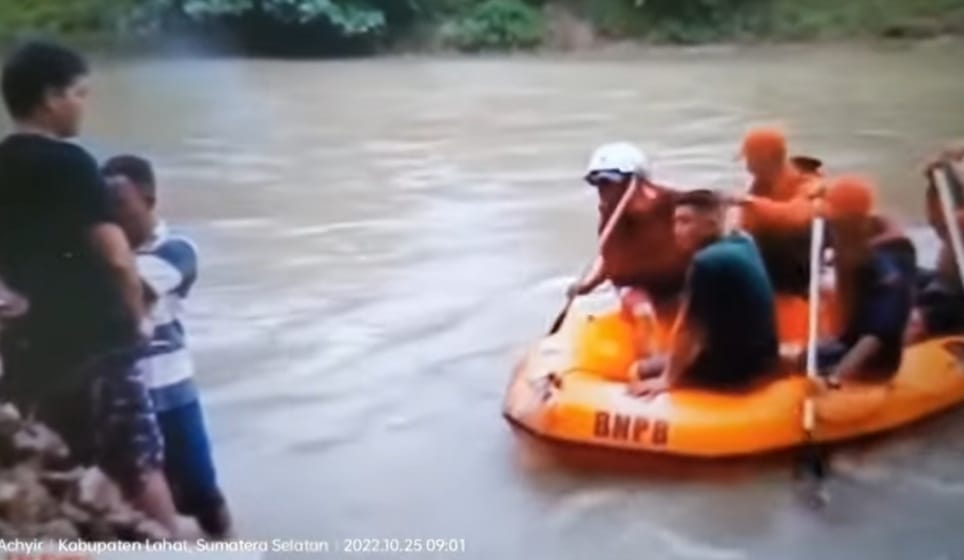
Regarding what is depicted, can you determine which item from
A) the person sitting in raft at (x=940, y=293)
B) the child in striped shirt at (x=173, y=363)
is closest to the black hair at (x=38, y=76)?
the child in striped shirt at (x=173, y=363)

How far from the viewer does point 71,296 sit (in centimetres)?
189

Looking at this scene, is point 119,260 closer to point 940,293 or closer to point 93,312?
point 93,312

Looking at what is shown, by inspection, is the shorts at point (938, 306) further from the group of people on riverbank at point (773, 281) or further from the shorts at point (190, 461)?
the shorts at point (190, 461)

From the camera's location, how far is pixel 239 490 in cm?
188

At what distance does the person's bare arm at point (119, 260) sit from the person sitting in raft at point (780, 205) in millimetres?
630

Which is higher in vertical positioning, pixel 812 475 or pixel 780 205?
pixel 780 205

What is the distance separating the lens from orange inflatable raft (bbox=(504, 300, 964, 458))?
181cm

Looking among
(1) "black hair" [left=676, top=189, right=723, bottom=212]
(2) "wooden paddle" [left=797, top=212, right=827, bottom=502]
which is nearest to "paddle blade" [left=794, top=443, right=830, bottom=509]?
(2) "wooden paddle" [left=797, top=212, right=827, bottom=502]

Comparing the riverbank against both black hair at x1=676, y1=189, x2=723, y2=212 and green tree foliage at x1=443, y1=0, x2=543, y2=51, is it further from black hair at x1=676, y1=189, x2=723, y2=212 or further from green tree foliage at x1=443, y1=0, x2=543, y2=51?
black hair at x1=676, y1=189, x2=723, y2=212

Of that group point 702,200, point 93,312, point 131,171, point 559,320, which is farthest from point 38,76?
point 702,200

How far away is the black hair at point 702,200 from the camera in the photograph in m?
1.86

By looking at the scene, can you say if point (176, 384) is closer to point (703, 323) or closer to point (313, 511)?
point (313, 511)

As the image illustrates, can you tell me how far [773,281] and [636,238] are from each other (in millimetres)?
147

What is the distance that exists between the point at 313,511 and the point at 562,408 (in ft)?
0.92
